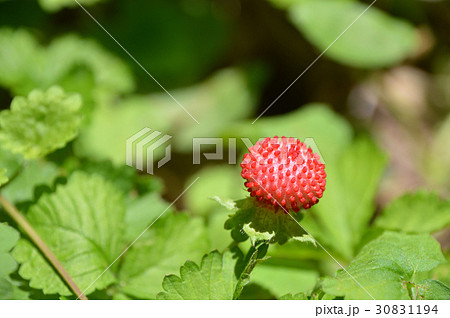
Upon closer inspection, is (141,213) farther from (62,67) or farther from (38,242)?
(62,67)

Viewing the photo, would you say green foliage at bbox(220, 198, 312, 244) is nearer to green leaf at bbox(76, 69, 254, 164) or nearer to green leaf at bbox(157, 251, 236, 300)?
green leaf at bbox(157, 251, 236, 300)

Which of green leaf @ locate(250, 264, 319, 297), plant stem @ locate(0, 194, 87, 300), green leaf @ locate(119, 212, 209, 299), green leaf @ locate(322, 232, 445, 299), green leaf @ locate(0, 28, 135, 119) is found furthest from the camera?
green leaf @ locate(0, 28, 135, 119)

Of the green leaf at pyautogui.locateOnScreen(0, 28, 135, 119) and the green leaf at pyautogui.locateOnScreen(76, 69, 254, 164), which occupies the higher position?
the green leaf at pyautogui.locateOnScreen(0, 28, 135, 119)

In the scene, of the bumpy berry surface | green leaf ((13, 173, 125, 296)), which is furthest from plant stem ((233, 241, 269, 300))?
green leaf ((13, 173, 125, 296))

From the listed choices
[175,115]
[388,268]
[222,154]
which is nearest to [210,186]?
[222,154]

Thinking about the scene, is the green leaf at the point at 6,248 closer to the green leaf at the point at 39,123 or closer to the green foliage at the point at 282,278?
the green leaf at the point at 39,123
